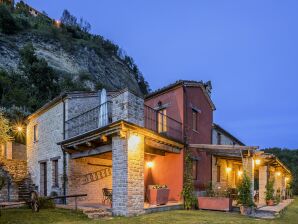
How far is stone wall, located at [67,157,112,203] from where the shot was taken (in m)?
16.8

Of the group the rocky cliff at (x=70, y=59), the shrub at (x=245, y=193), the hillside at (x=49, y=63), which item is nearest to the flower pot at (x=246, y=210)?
the shrub at (x=245, y=193)

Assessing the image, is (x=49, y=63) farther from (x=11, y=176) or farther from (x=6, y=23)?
(x=11, y=176)

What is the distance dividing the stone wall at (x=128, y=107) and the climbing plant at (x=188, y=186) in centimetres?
463

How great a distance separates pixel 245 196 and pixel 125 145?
6018 millimetres

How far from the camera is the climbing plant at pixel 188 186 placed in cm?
1603

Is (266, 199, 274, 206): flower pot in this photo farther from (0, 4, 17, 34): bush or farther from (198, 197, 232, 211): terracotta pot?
(0, 4, 17, 34): bush

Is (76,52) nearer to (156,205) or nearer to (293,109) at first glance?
(156,205)

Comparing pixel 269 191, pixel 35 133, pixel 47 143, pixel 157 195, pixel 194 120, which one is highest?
pixel 194 120

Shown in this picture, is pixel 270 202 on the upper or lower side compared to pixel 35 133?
lower

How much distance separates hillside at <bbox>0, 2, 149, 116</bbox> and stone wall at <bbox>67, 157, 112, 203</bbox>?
41.3 ft

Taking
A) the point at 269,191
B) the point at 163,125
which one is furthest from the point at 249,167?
the point at 163,125

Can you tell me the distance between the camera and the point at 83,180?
56.9ft

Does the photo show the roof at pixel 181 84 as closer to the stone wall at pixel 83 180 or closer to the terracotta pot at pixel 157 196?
the stone wall at pixel 83 180

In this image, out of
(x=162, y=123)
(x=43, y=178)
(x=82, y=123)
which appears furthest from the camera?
(x=43, y=178)
